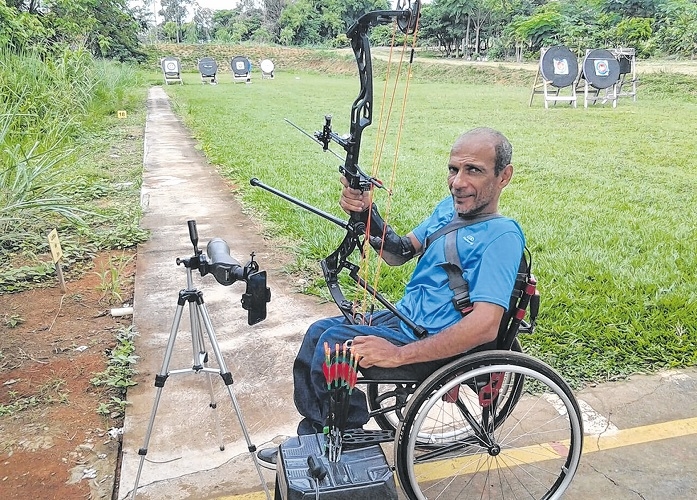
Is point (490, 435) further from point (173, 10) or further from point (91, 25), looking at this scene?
point (173, 10)

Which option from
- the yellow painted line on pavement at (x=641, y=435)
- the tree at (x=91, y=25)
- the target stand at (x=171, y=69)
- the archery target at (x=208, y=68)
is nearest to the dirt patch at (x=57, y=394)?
the yellow painted line on pavement at (x=641, y=435)

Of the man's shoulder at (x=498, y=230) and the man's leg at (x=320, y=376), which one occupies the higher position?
the man's shoulder at (x=498, y=230)

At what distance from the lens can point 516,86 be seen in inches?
936

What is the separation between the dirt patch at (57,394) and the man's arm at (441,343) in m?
1.15

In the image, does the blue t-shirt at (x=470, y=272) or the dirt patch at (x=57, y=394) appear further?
the dirt patch at (x=57, y=394)

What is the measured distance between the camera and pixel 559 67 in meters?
17.0

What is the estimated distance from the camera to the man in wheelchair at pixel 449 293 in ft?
6.60

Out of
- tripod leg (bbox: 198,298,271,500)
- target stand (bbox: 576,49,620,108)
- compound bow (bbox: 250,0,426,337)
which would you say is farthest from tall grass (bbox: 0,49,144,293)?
target stand (bbox: 576,49,620,108)

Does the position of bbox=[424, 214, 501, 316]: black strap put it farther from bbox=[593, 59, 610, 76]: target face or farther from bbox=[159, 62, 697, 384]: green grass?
bbox=[593, 59, 610, 76]: target face

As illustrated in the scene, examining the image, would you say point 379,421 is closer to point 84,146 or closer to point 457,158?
point 457,158

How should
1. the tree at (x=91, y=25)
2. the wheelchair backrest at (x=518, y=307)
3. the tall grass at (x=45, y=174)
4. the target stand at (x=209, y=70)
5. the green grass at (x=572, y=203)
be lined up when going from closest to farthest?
the wheelchair backrest at (x=518, y=307), the green grass at (x=572, y=203), the tall grass at (x=45, y=174), the tree at (x=91, y=25), the target stand at (x=209, y=70)

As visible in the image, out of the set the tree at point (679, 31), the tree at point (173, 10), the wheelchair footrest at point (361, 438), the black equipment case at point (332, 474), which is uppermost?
the tree at point (173, 10)

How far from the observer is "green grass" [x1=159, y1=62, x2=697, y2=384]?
139 inches

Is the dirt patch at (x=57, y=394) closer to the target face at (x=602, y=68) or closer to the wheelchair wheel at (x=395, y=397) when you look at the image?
the wheelchair wheel at (x=395, y=397)
